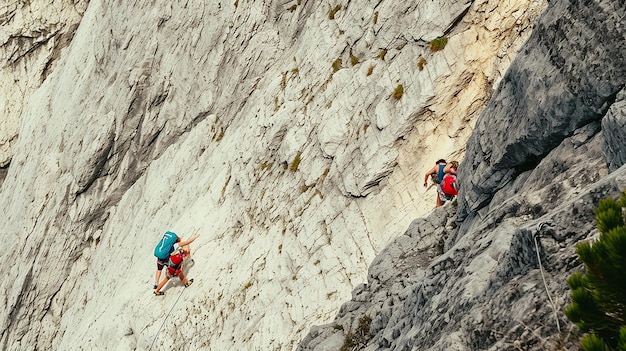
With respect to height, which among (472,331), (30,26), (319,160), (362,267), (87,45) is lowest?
(362,267)

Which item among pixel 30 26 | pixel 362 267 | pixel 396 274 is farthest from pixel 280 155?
pixel 30 26

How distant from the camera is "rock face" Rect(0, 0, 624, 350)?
10273 millimetres

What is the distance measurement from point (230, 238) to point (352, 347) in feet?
34.5

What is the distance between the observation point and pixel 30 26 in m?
48.2

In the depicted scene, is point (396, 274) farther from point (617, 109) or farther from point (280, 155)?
point (280, 155)

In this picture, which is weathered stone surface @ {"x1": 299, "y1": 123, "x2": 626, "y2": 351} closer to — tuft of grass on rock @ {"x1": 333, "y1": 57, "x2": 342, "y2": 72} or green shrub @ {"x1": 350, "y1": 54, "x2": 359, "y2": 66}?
green shrub @ {"x1": 350, "y1": 54, "x2": 359, "y2": 66}

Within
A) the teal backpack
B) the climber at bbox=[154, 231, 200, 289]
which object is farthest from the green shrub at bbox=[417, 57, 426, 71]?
the teal backpack

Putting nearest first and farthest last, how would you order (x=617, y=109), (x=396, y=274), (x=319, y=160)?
1. (x=617, y=109)
2. (x=396, y=274)
3. (x=319, y=160)

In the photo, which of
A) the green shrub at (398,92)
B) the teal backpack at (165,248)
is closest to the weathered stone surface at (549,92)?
the green shrub at (398,92)

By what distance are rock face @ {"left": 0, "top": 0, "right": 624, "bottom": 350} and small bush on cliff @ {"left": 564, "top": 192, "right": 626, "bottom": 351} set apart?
5.12 feet

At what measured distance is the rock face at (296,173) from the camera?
1027 cm

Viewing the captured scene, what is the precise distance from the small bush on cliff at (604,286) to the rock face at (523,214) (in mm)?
1499

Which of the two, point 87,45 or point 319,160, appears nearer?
point 319,160

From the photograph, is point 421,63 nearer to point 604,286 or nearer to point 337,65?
point 337,65
